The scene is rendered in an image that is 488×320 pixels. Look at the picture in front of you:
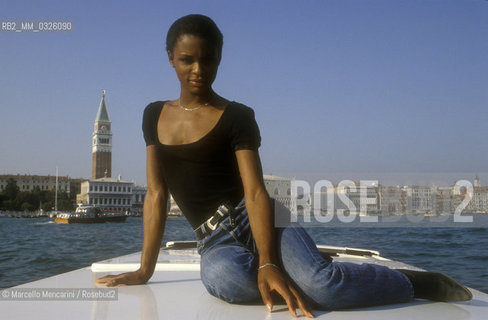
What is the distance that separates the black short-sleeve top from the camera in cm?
109

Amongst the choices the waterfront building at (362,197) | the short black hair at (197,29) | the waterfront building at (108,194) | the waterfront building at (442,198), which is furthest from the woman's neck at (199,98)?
the waterfront building at (108,194)

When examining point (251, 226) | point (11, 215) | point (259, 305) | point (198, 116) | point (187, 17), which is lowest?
point (11, 215)

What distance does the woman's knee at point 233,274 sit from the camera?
3.35ft

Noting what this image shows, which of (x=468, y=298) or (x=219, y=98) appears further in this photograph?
(x=219, y=98)

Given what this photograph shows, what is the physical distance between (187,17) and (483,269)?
5.47 metres

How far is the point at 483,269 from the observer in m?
5.47

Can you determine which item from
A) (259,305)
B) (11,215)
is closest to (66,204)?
(11,215)

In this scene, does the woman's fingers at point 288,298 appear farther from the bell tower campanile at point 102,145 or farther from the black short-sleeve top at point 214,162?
the bell tower campanile at point 102,145

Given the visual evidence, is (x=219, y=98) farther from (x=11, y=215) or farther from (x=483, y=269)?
(x=11, y=215)

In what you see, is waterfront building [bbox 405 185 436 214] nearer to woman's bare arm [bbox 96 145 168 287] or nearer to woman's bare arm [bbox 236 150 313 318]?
woman's bare arm [bbox 96 145 168 287]

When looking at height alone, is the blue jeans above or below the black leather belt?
below

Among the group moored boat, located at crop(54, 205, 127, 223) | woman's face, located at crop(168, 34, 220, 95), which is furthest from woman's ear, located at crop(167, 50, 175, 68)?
moored boat, located at crop(54, 205, 127, 223)

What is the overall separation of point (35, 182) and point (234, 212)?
60800mm

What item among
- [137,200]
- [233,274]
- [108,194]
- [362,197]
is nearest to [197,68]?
[233,274]
